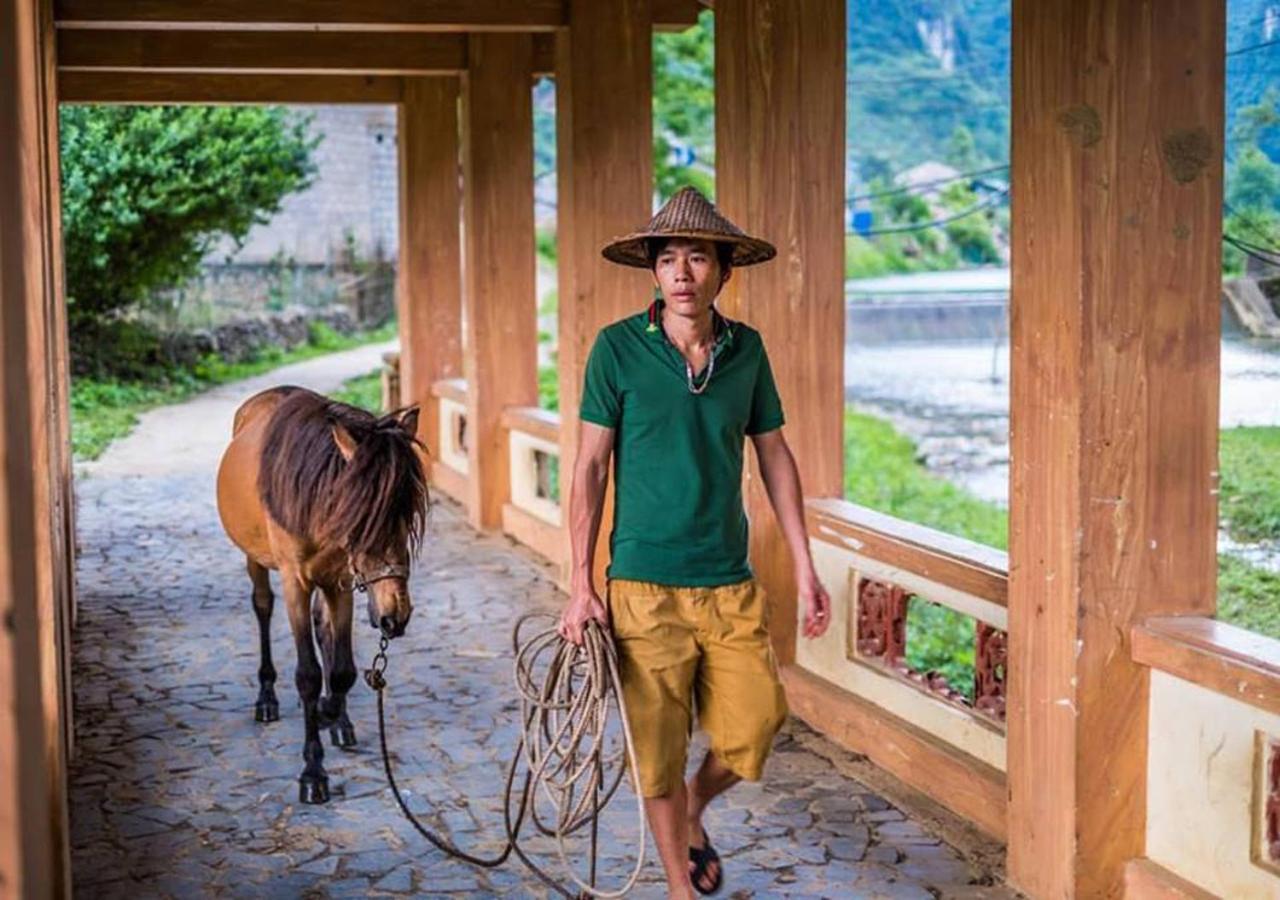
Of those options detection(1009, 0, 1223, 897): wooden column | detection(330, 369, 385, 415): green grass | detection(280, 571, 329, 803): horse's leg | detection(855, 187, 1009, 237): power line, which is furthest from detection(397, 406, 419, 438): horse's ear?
detection(330, 369, 385, 415): green grass

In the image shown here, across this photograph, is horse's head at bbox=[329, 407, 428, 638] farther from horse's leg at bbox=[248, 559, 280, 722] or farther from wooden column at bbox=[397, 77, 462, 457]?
wooden column at bbox=[397, 77, 462, 457]

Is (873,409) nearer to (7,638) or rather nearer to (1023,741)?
(1023,741)

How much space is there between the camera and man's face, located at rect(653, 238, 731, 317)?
4.27 metres

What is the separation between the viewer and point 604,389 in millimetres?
4297

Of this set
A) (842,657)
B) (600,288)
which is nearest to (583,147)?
(600,288)

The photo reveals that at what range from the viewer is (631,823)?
5.62m

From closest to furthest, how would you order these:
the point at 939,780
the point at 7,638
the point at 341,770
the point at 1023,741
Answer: the point at 7,638, the point at 1023,741, the point at 939,780, the point at 341,770

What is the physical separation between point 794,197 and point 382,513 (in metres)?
2.18

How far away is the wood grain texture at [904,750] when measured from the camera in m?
5.32

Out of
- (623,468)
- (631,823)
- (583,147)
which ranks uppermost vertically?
(583,147)

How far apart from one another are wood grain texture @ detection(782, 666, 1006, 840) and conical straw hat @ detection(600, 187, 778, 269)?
1934 mm

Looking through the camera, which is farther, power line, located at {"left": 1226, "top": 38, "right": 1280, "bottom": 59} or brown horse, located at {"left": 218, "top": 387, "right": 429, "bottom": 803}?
power line, located at {"left": 1226, "top": 38, "right": 1280, "bottom": 59}

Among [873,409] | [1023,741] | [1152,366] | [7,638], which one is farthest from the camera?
[873,409]

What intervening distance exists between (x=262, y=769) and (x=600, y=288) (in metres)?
3.61
